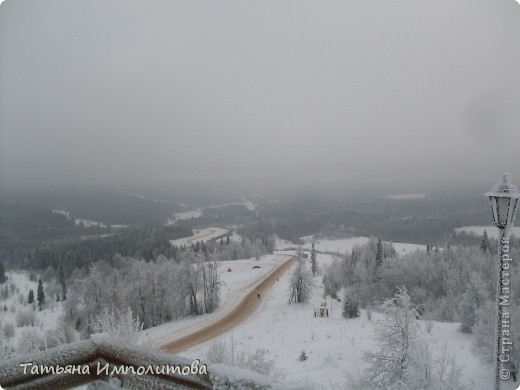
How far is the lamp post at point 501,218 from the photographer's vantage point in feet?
14.7

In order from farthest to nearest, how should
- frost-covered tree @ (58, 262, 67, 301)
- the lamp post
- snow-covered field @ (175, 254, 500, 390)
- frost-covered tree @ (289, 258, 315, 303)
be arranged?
frost-covered tree @ (58, 262, 67, 301) < frost-covered tree @ (289, 258, 315, 303) < snow-covered field @ (175, 254, 500, 390) < the lamp post

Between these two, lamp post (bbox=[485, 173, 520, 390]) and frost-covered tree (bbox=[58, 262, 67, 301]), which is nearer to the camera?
lamp post (bbox=[485, 173, 520, 390])

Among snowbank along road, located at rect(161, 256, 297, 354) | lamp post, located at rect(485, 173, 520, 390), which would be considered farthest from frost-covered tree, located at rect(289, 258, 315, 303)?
lamp post, located at rect(485, 173, 520, 390)

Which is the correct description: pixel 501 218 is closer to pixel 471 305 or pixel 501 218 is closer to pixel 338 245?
pixel 471 305

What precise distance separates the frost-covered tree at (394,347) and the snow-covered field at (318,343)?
6.68 feet

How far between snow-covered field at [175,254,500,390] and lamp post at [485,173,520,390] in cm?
1195

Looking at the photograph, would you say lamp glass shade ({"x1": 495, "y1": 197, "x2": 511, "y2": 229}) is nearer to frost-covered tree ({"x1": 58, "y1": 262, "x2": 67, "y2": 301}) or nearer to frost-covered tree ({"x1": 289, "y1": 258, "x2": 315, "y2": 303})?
frost-covered tree ({"x1": 289, "y1": 258, "x2": 315, "y2": 303})

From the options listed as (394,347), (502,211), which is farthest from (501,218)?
(394,347)

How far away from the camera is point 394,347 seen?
1409cm

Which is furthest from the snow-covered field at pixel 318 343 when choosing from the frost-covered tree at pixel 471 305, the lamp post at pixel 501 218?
the lamp post at pixel 501 218

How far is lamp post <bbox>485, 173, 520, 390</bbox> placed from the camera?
14.7ft

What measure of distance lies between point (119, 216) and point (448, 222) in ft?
460

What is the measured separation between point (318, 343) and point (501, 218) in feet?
76.3

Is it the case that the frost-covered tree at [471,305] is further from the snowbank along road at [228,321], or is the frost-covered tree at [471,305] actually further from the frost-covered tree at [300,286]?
the snowbank along road at [228,321]
